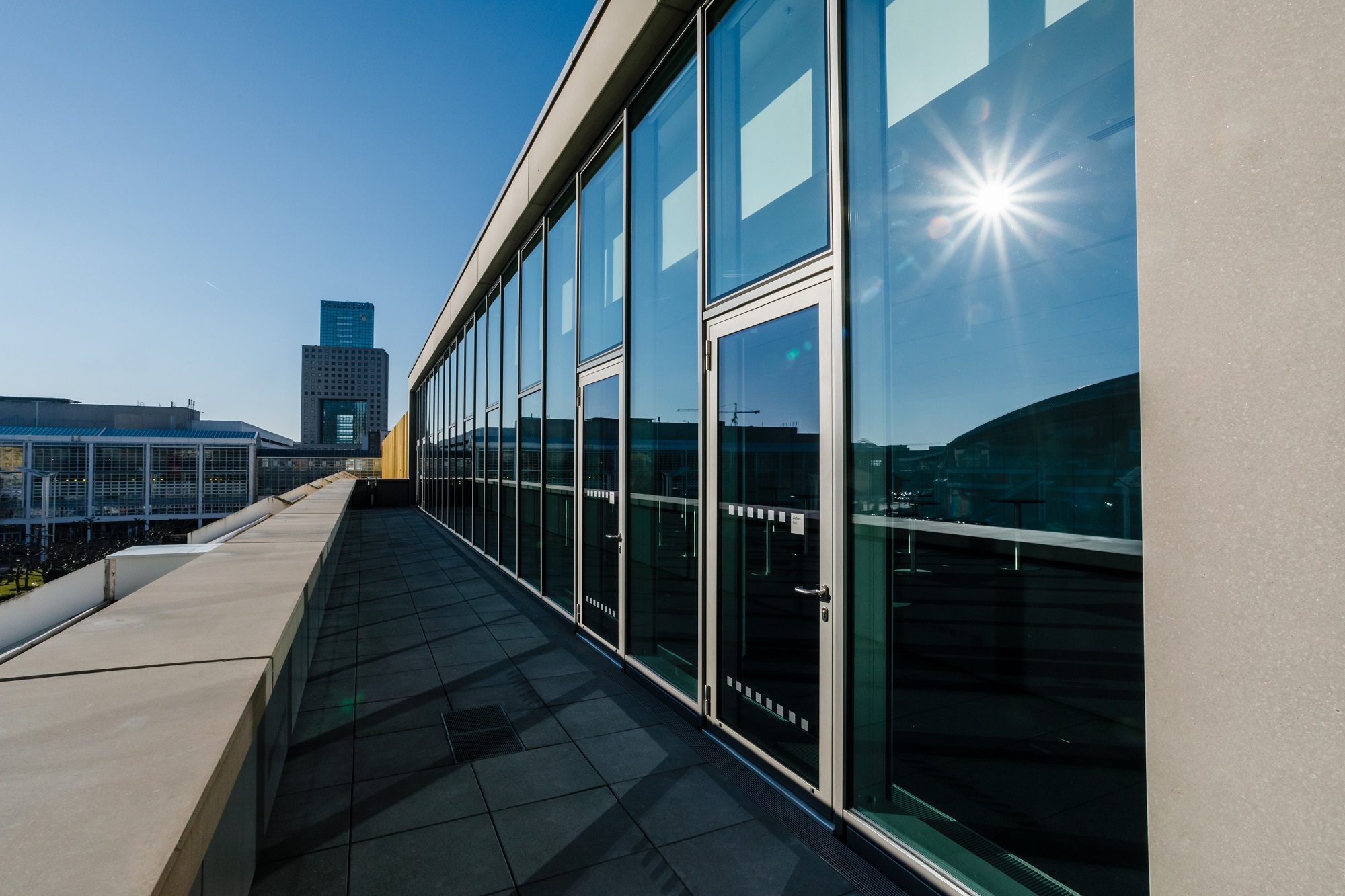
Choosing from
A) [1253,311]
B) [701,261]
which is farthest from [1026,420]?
[701,261]

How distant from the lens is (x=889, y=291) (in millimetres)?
2430

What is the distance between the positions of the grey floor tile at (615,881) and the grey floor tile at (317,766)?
4.43ft

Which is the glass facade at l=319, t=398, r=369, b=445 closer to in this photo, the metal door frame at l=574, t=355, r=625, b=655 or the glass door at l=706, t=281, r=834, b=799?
the metal door frame at l=574, t=355, r=625, b=655

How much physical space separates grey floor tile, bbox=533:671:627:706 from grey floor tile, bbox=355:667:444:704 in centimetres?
71

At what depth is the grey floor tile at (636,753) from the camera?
3059mm

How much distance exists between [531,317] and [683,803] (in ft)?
19.2

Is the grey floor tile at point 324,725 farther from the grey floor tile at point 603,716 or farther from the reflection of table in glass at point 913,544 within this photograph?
the reflection of table in glass at point 913,544

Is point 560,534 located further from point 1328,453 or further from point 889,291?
point 1328,453

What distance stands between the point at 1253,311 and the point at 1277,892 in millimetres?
Result: 1142

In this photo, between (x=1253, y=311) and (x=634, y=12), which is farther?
(x=634, y=12)

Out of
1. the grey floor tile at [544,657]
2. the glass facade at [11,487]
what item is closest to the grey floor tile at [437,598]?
the grey floor tile at [544,657]

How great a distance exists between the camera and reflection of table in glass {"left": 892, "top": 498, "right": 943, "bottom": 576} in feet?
7.54

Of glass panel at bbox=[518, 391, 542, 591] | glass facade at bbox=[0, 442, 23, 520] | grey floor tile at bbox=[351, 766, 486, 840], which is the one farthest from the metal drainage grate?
glass facade at bbox=[0, 442, 23, 520]

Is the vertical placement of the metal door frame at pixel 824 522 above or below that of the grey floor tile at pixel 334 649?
above
